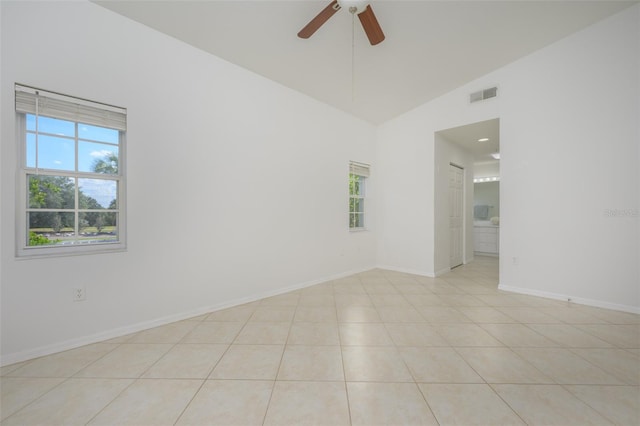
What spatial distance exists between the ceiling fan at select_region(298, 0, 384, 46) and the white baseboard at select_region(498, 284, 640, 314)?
3.82 meters

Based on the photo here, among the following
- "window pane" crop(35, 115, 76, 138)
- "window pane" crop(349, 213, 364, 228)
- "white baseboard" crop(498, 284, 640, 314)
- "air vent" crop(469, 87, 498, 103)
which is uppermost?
"air vent" crop(469, 87, 498, 103)

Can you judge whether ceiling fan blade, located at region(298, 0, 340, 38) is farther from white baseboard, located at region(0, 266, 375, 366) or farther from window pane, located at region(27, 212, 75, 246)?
white baseboard, located at region(0, 266, 375, 366)

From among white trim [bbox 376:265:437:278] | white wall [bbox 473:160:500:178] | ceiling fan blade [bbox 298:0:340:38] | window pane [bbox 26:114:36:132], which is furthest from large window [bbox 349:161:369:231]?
white wall [bbox 473:160:500:178]

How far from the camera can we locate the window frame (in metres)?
4.69

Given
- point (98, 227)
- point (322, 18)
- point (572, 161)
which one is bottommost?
point (98, 227)

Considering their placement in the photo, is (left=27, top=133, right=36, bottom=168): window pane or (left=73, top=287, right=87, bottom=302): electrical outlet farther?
(left=73, top=287, right=87, bottom=302): electrical outlet

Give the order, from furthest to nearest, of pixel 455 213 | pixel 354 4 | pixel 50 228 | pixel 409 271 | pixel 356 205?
1. pixel 455 213
2. pixel 356 205
3. pixel 409 271
4. pixel 50 228
5. pixel 354 4

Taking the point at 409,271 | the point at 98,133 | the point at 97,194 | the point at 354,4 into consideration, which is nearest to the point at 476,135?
Answer: the point at 409,271

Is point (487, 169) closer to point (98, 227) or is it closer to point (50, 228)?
point (98, 227)

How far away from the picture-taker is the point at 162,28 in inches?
96.7

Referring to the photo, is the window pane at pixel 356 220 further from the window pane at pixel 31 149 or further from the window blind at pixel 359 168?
the window pane at pixel 31 149

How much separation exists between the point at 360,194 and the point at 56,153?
14.0 feet

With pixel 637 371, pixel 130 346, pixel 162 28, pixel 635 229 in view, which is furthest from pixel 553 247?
pixel 162 28

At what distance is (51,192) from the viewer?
204 centimetres
